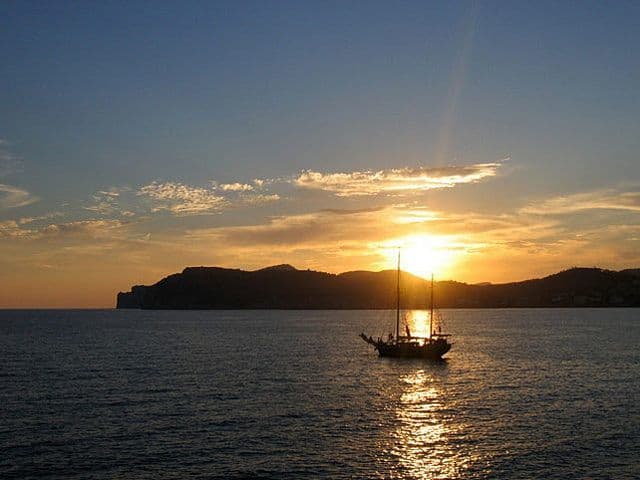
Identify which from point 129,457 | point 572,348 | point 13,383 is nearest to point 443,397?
point 129,457

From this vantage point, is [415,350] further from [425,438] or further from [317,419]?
[425,438]

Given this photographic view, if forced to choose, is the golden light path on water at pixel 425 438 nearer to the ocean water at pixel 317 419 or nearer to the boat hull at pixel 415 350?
the ocean water at pixel 317 419

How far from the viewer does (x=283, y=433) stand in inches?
2110

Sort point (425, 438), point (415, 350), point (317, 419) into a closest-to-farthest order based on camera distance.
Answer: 1. point (425, 438)
2. point (317, 419)
3. point (415, 350)

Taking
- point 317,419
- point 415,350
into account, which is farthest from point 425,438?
point 415,350

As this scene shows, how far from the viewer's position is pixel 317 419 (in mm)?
59125

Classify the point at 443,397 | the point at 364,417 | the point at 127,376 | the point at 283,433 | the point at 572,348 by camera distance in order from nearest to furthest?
1. the point at 283,433
2. the point at 364,417
3. the point at 443,397
4. the point at 127,376
5. the point at 572,348

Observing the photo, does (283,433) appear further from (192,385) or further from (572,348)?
(572,348)

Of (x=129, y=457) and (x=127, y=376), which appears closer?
(x=129, y=457)

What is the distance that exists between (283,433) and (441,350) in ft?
226

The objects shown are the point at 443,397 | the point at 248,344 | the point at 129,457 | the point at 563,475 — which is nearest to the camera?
the point at 563,475

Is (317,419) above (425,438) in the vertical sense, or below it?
above

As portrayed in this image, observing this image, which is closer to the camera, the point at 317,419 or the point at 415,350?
Answer: the point at 317,419

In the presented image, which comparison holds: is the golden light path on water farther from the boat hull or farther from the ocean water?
the boat hull
